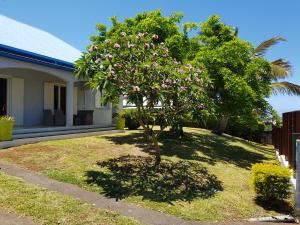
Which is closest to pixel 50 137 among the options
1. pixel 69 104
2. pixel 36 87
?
pixel 69 104

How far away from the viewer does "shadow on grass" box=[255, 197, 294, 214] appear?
879 cm

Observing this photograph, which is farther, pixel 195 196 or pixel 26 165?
pixel 26 165

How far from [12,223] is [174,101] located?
6188 mm

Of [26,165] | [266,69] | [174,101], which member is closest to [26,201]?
[26,165]

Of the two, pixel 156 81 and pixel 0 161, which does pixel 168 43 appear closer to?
pixel 156 81

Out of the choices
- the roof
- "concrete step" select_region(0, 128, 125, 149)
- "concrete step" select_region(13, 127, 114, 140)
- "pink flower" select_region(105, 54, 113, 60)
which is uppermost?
the roof

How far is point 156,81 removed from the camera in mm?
9961

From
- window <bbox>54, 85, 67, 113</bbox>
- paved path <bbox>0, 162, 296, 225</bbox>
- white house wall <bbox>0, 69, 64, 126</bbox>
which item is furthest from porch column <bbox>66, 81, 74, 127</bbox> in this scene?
paved path <bbox>0, 162, 296, 225</bbox>

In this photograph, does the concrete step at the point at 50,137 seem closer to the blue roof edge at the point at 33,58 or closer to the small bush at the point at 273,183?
the blue roof edge at the point at 33,58

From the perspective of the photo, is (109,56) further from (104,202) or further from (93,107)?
(93,107)

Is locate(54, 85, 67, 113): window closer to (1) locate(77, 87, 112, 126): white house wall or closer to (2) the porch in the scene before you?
(2) the porch

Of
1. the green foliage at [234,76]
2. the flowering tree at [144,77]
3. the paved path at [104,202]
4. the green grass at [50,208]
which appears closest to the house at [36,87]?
the paved path at [104,202]

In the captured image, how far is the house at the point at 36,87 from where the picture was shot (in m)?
15.2

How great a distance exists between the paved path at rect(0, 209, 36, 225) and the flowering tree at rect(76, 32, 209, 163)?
3917 millimetres
